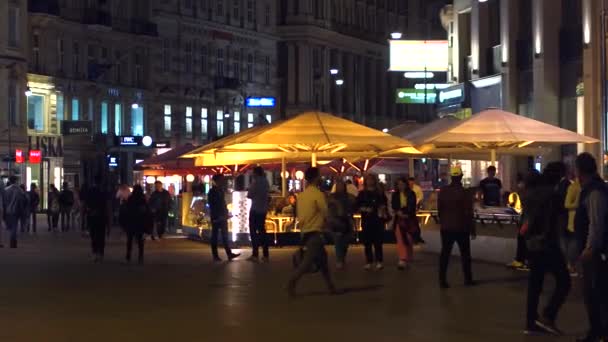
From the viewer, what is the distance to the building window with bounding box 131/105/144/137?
258ft

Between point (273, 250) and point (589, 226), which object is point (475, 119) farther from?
point (589, 226)

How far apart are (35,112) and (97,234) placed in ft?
149

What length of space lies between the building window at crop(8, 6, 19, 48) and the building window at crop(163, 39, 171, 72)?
1524cm

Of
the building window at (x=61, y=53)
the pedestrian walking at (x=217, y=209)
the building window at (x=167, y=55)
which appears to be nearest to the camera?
the pedestrian walking at (x=217, y=209)

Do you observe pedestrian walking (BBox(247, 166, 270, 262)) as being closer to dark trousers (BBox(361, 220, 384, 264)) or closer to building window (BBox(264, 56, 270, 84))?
dark trousers (BBox(361, 220, 384, 264))

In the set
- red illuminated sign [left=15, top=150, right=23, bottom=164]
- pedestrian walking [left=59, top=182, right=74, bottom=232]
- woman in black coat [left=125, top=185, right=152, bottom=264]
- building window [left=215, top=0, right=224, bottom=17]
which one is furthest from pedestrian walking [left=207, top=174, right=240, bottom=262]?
building window [left=215, top=0, right=224, bottom=17]

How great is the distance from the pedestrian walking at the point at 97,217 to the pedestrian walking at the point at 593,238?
15.5 meters

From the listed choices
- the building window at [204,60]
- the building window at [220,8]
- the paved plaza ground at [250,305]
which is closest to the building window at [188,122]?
the building window at [204,60]

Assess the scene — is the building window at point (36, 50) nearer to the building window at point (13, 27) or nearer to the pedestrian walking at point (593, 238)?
the building window at point (13, 27)

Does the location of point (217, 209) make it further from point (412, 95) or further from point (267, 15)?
point (267, 15)

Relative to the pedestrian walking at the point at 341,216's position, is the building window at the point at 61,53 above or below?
above

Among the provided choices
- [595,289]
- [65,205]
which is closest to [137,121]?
[65,205]

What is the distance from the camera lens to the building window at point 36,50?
232ft

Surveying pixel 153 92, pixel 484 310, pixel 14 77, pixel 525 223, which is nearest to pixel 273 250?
pixel 484 310
